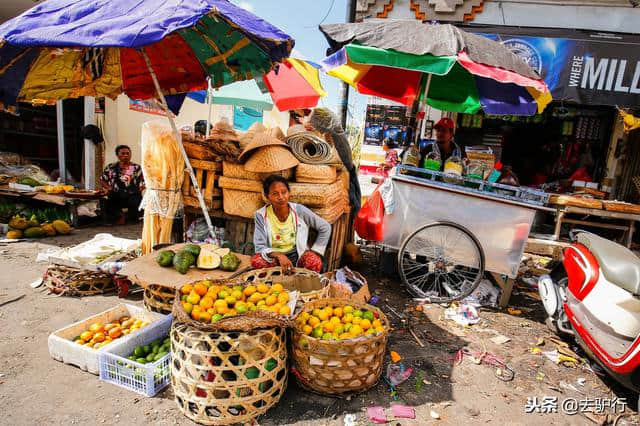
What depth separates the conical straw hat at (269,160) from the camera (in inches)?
152

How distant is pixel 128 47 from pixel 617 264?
3.97m

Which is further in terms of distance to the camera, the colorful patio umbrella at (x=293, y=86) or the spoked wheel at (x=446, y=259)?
the colorful patio umbrella at (x=293, y=86)

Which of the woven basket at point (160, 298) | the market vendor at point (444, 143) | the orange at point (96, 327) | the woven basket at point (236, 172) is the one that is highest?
the market vendor at point (444, 143)

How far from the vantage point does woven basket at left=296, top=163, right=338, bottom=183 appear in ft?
13.6

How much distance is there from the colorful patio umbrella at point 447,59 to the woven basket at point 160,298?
297 centimetres

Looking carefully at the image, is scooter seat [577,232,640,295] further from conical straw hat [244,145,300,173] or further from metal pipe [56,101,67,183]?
metal pipe [56,101,67,183]

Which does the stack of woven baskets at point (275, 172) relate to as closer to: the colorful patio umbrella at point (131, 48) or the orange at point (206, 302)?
the colorful patio umbrella at point (131, 48)

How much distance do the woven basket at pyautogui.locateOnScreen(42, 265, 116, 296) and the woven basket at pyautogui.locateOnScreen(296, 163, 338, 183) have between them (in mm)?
2436

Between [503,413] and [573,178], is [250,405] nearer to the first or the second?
[503,413]

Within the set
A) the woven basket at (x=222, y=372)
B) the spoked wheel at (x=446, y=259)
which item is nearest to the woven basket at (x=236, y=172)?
the spoked wheel at (x=446, y=259)

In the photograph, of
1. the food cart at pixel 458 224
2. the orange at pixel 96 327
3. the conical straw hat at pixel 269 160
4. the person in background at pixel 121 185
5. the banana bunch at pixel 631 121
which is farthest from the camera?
the person in background at pixel 121 185

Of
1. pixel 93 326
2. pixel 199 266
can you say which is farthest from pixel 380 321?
pixel 93 326

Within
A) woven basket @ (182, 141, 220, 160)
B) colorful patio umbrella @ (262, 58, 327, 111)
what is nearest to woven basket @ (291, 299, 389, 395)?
woven basket @ (182, 141, 220, 160)

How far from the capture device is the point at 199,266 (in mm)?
3330
